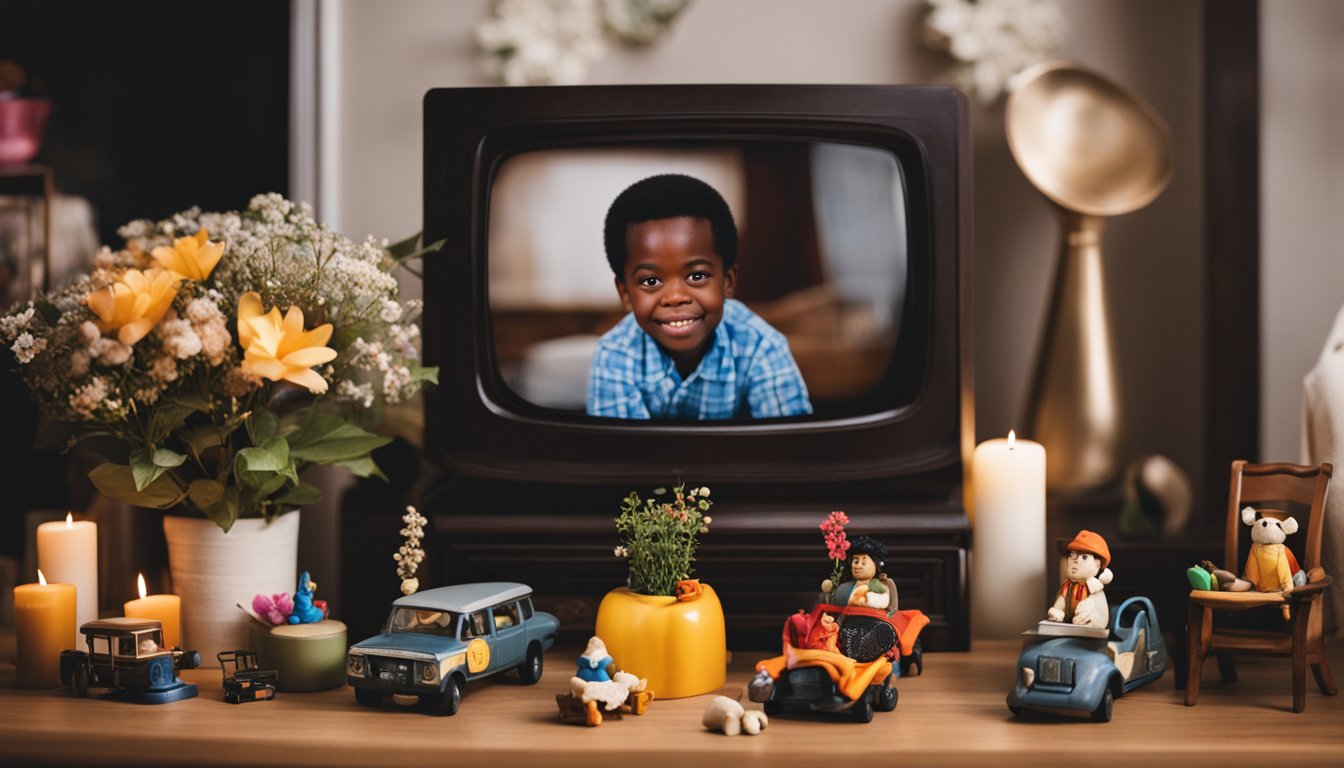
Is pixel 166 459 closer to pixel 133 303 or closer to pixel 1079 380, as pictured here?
pixel 133 303

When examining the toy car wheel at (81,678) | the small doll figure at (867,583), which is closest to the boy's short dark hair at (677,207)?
the small doll figure at (867,583)

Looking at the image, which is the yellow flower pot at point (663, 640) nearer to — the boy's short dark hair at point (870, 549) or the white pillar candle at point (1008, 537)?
the boy's short dark hair at point (870, 549)

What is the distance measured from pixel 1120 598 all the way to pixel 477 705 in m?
0.73

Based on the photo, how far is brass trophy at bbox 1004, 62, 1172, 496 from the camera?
1572mm

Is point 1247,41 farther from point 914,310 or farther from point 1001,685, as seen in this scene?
point 1001,685

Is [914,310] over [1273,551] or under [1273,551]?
over

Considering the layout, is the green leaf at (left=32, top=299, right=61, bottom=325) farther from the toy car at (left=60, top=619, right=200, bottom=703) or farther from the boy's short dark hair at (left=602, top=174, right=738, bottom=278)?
the boy's short dark hair at (left=602, top=174, right=738, bottom=278)

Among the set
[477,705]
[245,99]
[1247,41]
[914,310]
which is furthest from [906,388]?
[245,99]

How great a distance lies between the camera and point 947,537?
1.32 metres

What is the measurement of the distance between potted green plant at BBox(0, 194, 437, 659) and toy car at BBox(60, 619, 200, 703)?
0.10 meters

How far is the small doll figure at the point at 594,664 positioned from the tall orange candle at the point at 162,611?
454mm

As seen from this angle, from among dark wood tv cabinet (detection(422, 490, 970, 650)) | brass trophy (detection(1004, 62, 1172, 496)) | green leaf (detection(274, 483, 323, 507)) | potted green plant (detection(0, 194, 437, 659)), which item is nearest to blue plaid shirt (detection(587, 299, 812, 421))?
dark wood tv cabinet (detection(422, 490, 970, 650))

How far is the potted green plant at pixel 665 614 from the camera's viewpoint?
116cm

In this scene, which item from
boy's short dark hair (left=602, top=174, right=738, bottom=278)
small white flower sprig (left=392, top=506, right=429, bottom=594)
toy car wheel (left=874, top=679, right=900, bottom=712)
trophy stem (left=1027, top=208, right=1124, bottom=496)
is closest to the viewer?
toy car wheel (left=874, top=679, right=900, bottom=712)
